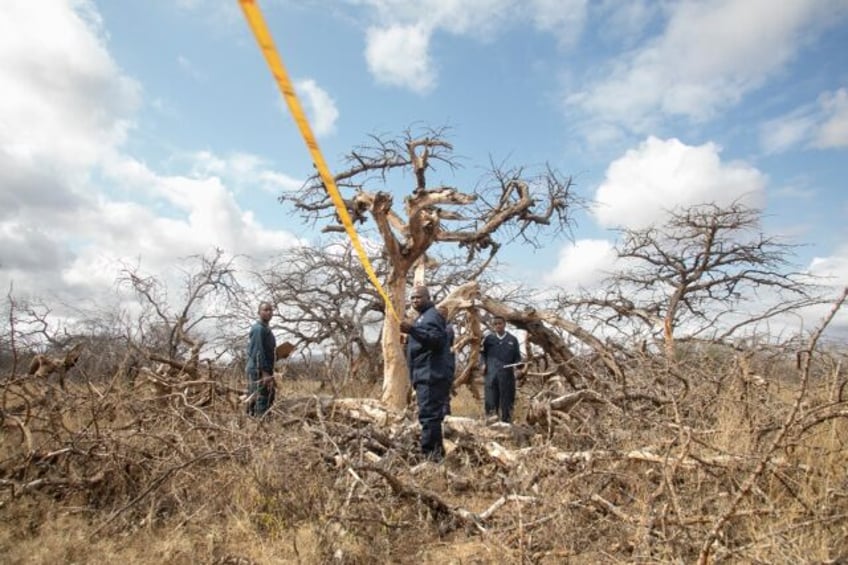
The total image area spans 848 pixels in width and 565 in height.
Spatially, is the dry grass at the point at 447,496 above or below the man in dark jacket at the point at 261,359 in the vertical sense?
below

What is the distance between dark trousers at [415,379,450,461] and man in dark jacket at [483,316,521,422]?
8.24ft

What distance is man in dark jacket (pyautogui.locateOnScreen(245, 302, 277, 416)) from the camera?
6570 mm

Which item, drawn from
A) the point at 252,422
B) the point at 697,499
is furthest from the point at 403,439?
the point at 697,499

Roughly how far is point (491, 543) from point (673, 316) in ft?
38.9

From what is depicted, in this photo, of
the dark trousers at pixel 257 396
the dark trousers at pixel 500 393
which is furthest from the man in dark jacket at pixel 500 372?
the dark trousers at pixel 257 396

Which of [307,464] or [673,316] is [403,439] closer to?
[307,464]

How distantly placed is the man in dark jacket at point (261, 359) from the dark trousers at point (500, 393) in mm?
3162

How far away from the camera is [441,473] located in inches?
186

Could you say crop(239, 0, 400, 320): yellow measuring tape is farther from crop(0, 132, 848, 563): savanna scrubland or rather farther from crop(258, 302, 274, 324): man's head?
crop(258, 302, 274, 324): man's head

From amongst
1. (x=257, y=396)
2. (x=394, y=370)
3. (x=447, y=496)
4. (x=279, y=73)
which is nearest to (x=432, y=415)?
(x=447, y=496)

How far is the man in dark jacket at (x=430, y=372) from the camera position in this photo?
17.1ft

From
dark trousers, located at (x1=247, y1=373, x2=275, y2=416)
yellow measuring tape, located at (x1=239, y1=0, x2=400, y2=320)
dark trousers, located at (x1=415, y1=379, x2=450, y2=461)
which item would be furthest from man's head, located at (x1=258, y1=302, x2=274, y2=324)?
yellow measuring tape, located at (x1=239, y1=0, x2=400, y2=320)

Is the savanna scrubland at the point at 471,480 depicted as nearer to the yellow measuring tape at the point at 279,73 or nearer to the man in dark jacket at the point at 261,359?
the man in dark jacket at the point at 261,359

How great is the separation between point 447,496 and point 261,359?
3.30 m
